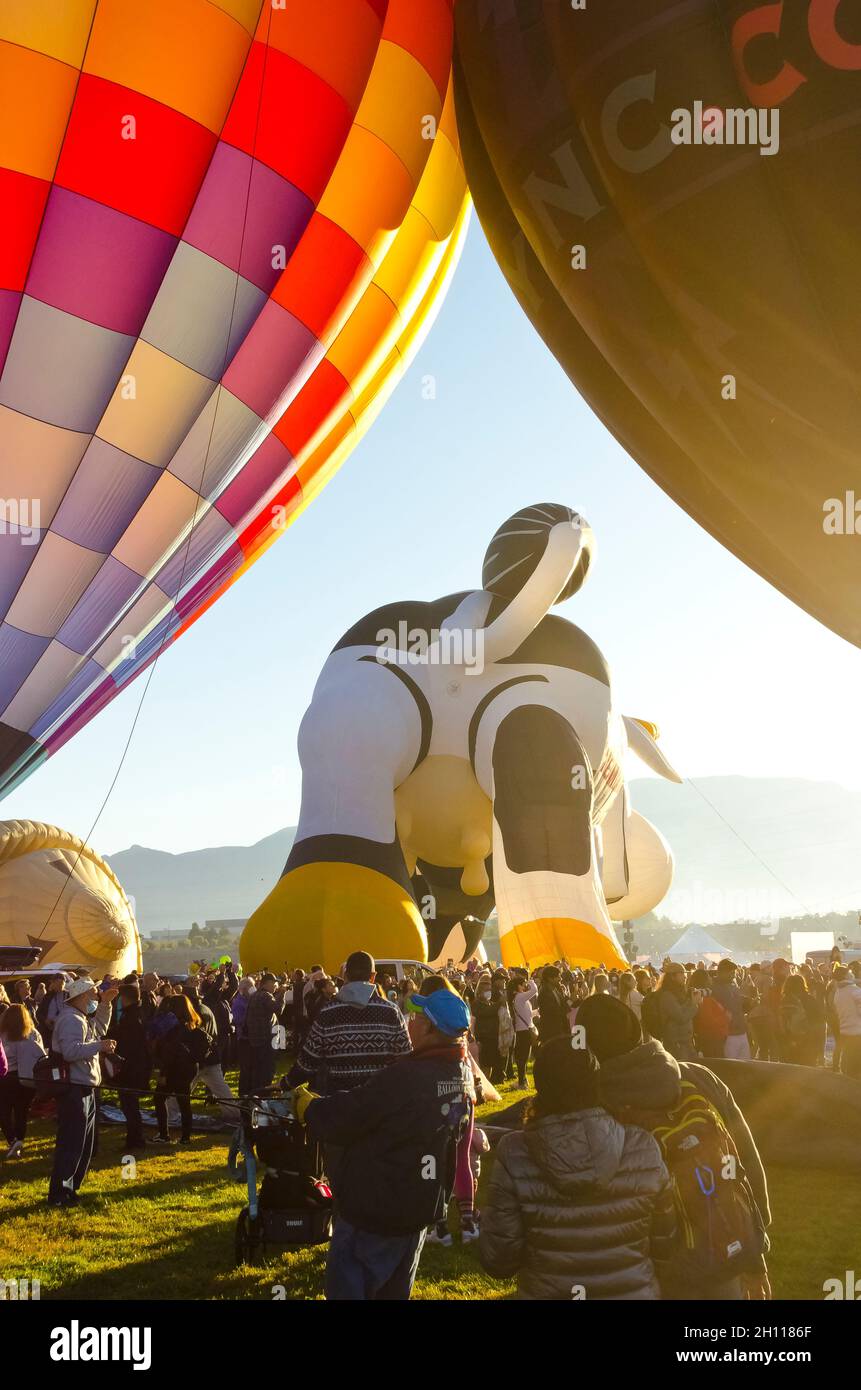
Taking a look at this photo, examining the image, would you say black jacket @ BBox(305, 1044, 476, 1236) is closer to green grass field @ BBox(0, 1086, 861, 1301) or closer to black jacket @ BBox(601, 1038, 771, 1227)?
black jacket @ BBox(601, 1038, 771, 1227)

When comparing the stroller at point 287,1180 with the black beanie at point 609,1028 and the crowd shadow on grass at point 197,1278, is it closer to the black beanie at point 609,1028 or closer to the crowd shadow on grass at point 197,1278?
the crowd shadow on grass at point 197,1278

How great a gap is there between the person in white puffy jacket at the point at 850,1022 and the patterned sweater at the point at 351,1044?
6.65 m

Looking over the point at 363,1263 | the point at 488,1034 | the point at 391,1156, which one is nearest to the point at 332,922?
the point at 488,1034

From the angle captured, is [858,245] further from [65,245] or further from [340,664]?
[340,664]

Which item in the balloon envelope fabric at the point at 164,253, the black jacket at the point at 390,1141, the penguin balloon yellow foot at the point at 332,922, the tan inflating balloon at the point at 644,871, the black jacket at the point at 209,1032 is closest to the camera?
the black jacket at the point at 390,1141

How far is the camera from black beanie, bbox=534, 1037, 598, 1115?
287 centimetres

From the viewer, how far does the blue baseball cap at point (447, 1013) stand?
3.53 m

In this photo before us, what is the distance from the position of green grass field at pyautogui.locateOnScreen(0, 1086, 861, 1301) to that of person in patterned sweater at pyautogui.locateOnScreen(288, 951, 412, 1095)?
137 cm

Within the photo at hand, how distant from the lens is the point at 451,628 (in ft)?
51.2

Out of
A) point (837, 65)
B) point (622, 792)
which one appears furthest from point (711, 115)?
point (622, 792)

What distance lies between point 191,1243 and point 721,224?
6183 mm

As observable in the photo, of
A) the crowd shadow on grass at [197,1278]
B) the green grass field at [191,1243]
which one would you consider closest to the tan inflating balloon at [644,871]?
the green grass field at [191,1243]

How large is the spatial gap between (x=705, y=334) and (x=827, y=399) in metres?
0.79

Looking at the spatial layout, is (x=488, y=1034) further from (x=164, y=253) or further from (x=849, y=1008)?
(x=164, y=253)
